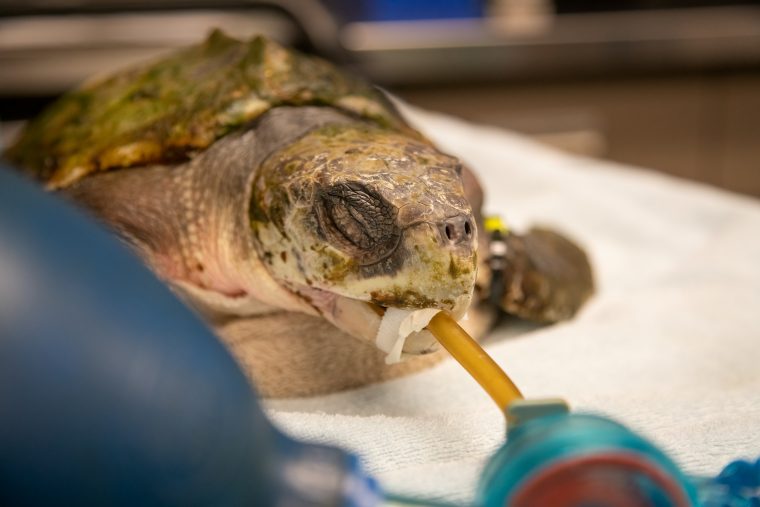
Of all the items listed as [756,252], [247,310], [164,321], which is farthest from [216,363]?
[756,252]

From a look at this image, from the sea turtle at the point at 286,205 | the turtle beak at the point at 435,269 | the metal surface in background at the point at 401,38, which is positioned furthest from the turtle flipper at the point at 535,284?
the metal surface in background at the point at 401,38

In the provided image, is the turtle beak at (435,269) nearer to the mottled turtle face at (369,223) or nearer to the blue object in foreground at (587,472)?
the mottled turtle face at (369,223)

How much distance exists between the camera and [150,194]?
81cm

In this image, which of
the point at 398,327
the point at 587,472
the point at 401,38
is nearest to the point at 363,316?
the point at 398,327

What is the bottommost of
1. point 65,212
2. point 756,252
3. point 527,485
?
point 756,252

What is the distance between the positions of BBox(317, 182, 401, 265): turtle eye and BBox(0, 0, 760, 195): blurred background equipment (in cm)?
127

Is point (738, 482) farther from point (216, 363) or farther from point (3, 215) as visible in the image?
point (3, 215)

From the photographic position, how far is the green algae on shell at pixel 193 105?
81 centimetres

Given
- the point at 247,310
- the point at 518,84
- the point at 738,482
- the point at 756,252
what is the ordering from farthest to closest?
the point at 518,84, the point at 756,252, the point at 247,310, the point at 738,482

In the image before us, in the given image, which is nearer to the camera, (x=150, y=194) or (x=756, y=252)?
(x=150, y=194)

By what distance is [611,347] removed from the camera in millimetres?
858

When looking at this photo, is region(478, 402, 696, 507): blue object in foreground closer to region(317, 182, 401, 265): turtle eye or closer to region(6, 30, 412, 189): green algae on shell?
region(317, 182, 401, 265): turtle eye

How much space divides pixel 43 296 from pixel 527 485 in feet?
0.71

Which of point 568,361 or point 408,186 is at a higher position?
point 408,186
